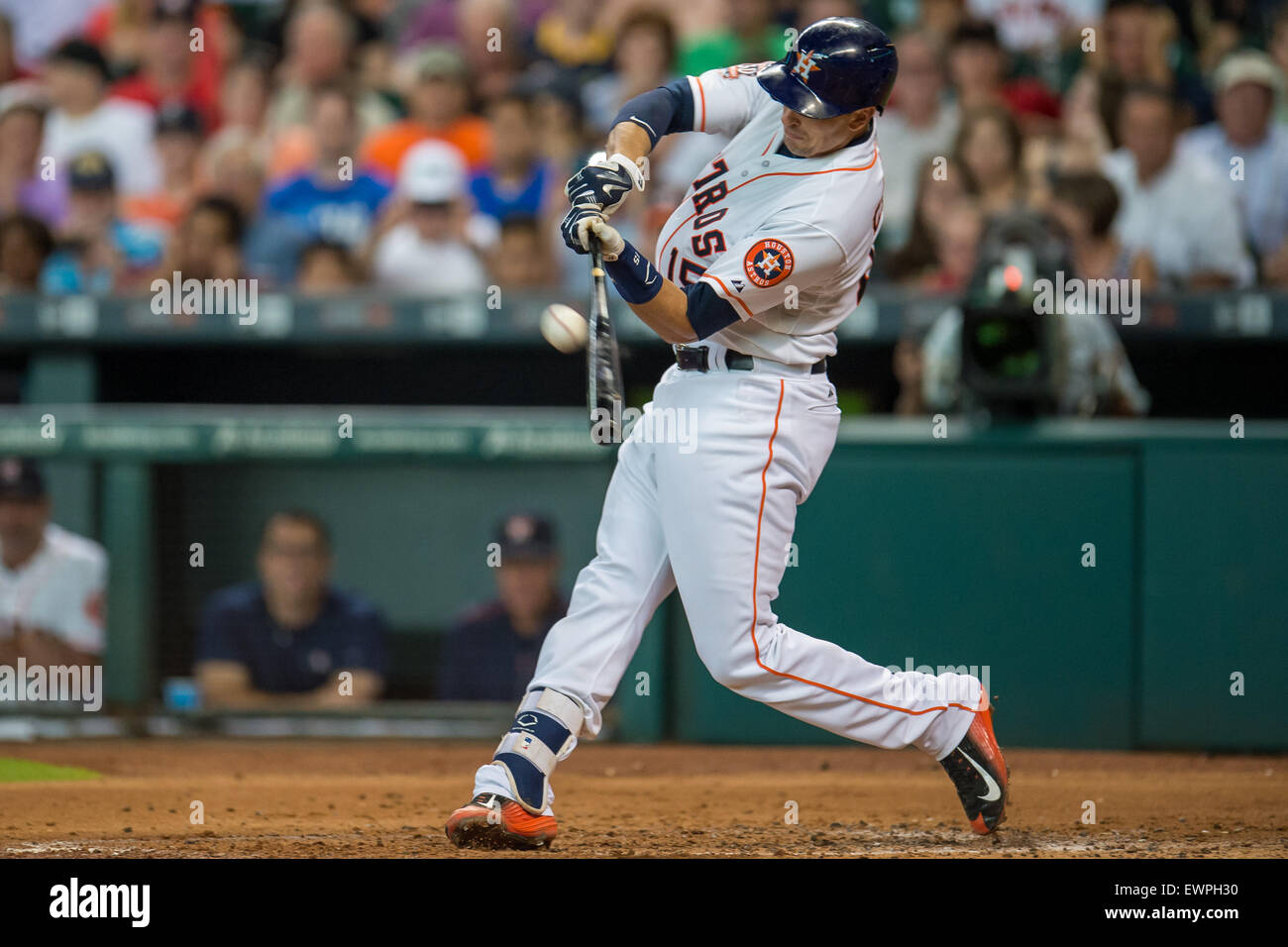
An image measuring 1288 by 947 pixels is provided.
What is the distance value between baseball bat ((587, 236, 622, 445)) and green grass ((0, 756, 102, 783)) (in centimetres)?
222

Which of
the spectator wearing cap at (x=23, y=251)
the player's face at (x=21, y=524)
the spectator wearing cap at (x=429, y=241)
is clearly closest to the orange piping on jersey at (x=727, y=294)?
the player's face at (x=21, y=524)

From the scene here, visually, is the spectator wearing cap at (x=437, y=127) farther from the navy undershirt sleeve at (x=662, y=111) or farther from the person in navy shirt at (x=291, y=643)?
the navy undershirt sleeve at (x=662, y=111)

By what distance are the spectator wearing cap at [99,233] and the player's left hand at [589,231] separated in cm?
391

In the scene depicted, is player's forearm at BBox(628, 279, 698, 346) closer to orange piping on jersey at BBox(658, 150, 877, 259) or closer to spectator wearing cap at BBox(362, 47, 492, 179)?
orange piping on jersey at BBox(658, 150, 877, 259)

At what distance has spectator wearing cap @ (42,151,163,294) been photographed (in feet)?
21.5

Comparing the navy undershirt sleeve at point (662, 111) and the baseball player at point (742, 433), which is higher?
the navy undershirt sleeve at point (662, 111)

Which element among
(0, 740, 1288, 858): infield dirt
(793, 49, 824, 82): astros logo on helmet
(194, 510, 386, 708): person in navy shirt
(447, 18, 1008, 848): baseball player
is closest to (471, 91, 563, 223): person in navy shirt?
(194, 510, 386, 708): person in navy shirt

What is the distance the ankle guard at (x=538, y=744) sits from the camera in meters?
3.23

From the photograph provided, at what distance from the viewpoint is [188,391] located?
20.1ft

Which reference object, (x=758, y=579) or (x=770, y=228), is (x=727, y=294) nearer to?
(x=770, y=228)
